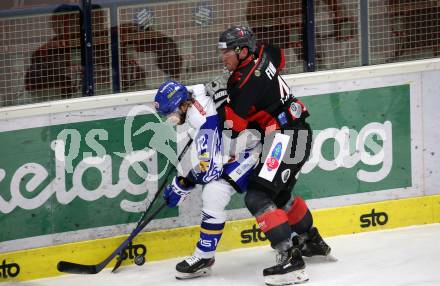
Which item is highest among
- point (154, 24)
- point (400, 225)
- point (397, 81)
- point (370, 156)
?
point (154, 24)

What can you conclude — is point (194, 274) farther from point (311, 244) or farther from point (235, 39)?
point (235, 39)

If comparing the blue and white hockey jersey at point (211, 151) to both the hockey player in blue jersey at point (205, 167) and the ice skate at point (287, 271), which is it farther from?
the ice skate at point (287, 271)

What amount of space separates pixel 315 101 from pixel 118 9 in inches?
51.9

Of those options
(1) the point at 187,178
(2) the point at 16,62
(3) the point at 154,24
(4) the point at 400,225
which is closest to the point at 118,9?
(3) the point at 154,24

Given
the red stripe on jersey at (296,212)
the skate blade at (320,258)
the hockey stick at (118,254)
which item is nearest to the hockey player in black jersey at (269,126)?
the red stripe on jersey at (296,212)

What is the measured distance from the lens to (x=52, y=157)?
20.5 ft

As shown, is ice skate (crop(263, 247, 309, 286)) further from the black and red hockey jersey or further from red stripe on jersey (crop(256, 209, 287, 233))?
the black and red hockey jersey

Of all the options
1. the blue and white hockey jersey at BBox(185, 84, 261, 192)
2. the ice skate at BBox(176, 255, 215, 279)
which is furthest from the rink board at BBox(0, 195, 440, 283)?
the blue and white hockey jersey at BBox(185, 84, 261, 192)

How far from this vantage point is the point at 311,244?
633 cm

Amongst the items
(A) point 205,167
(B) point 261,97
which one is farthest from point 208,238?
(B) point 261,97

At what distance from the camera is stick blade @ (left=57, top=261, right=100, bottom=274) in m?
6.06

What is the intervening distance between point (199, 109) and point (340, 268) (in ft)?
3.93

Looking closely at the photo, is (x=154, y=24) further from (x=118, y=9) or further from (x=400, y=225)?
(x=400, y=225)

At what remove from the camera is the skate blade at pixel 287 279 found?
5.94 meters
